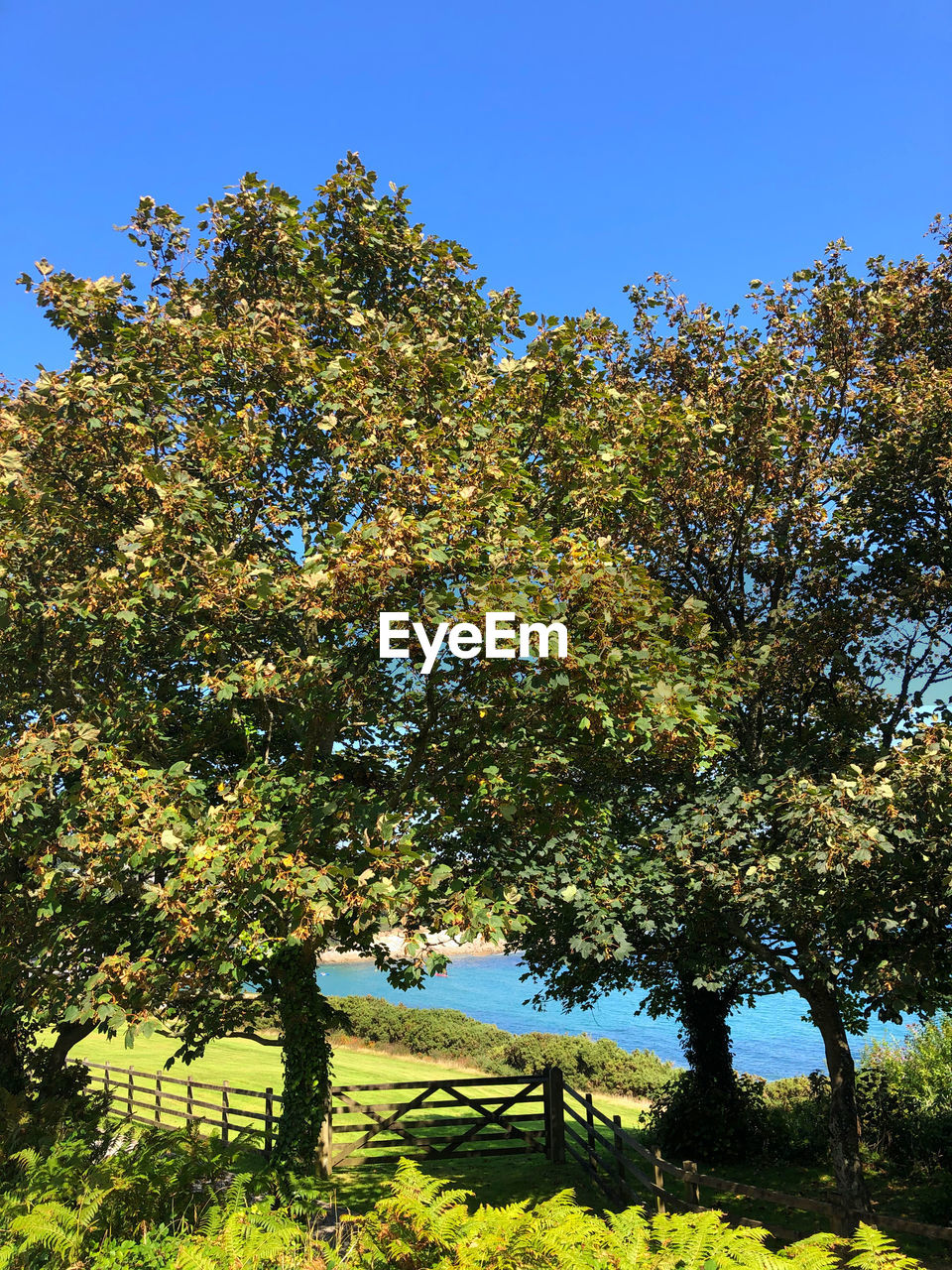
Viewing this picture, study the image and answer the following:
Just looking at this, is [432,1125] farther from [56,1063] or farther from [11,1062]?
[11,1062]

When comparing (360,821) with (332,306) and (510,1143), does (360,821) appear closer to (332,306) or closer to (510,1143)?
(332,306)

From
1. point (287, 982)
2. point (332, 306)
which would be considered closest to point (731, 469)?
point (332, 306)

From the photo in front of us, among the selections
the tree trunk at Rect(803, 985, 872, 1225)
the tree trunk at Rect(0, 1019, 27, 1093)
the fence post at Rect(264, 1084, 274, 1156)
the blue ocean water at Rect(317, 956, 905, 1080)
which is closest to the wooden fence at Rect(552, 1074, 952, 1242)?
the tree trunk at Rect(803, 985, 872, 1225)

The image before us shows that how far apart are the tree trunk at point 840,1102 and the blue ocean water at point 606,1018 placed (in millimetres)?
24458

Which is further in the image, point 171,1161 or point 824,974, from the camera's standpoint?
point 824,974

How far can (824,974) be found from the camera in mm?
12148

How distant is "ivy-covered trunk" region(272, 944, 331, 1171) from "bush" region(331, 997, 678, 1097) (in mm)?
19136

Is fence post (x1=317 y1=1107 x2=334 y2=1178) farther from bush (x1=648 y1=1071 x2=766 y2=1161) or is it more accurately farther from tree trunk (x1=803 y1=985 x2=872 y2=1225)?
tree trunk (x1=803 y1=985 x2=872 y2=1225)

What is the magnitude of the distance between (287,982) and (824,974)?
25.0 feet

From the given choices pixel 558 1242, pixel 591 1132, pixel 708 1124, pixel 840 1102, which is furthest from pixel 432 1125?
pixel 558 1242

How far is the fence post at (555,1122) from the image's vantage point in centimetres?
1744

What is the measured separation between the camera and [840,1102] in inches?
534

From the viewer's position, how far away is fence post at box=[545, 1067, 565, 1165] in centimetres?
1744

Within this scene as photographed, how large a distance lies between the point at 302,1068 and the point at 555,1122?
25.9ft
